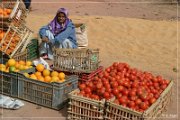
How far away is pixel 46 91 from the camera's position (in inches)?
220

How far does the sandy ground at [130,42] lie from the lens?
5658 millimetres

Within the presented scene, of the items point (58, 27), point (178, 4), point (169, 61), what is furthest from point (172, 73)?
point (178, 4)

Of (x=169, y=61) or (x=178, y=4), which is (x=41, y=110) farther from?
(x=178, y=4)

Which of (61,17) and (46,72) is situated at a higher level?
(61,17)

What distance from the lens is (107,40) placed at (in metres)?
9.86

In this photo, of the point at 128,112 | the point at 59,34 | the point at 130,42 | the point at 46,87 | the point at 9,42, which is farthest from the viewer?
the point at 130,42

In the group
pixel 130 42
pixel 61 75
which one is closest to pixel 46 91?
pixel 61 75

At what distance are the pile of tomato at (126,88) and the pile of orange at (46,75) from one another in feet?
1.76

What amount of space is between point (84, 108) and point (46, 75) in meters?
1.14

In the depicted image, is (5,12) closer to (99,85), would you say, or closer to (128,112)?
(99,85)

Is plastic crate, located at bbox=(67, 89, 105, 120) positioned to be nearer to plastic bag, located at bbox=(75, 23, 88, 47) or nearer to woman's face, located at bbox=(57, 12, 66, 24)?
woman's face, located at bbox=(57, 12, 66, 24)

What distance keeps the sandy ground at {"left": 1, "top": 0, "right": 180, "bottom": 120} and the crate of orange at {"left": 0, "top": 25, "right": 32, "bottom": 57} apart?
1.68m

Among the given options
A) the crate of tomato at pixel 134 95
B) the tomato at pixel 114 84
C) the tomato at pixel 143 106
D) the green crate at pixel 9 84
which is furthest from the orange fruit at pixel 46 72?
the tomato at pixel 143 106

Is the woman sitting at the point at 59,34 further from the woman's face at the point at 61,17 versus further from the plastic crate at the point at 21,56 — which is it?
the plastic crate at the point at 21,56
